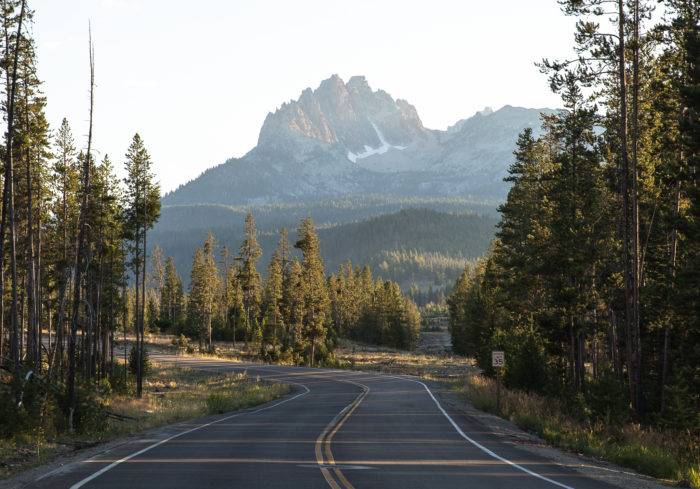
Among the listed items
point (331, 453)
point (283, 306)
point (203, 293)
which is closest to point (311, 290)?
point (283, 306)

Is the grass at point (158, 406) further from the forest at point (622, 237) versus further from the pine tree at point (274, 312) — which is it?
the pine tree at point (274, 312)

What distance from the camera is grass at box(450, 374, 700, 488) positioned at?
629 inches

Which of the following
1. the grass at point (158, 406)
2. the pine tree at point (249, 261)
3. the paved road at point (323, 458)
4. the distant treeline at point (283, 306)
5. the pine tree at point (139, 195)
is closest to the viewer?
the paved road at point (323, 458)

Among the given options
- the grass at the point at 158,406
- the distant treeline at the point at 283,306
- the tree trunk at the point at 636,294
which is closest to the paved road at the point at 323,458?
the grass at the point at 158,406

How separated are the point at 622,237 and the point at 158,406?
24.2m

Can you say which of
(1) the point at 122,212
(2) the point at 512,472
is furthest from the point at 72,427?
(1) the point at 122,212

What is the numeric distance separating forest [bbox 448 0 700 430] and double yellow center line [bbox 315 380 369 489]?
9.28 metres

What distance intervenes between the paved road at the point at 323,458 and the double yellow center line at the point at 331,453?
0.02 metres

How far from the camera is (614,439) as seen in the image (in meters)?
20.9

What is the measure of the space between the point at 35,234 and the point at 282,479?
3314 centimetres

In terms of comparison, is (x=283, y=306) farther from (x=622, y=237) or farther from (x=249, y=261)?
(x=622, y=237)

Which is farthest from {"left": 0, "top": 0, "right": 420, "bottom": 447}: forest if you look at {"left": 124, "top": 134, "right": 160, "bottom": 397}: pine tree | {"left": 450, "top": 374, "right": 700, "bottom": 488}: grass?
{"left": 450, "top": 374, "right": 700, "bottom": 488}: grass

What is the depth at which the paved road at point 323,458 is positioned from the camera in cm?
1293

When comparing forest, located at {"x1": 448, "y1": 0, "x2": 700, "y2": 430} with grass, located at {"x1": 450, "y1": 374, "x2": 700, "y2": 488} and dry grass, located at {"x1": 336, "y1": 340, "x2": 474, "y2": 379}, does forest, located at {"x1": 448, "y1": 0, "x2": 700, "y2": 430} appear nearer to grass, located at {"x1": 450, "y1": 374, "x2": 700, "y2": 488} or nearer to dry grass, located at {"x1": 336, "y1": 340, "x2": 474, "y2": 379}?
grass, located at {"x1": 450, "y1": 374, "x2": 700, "y2": 488}
